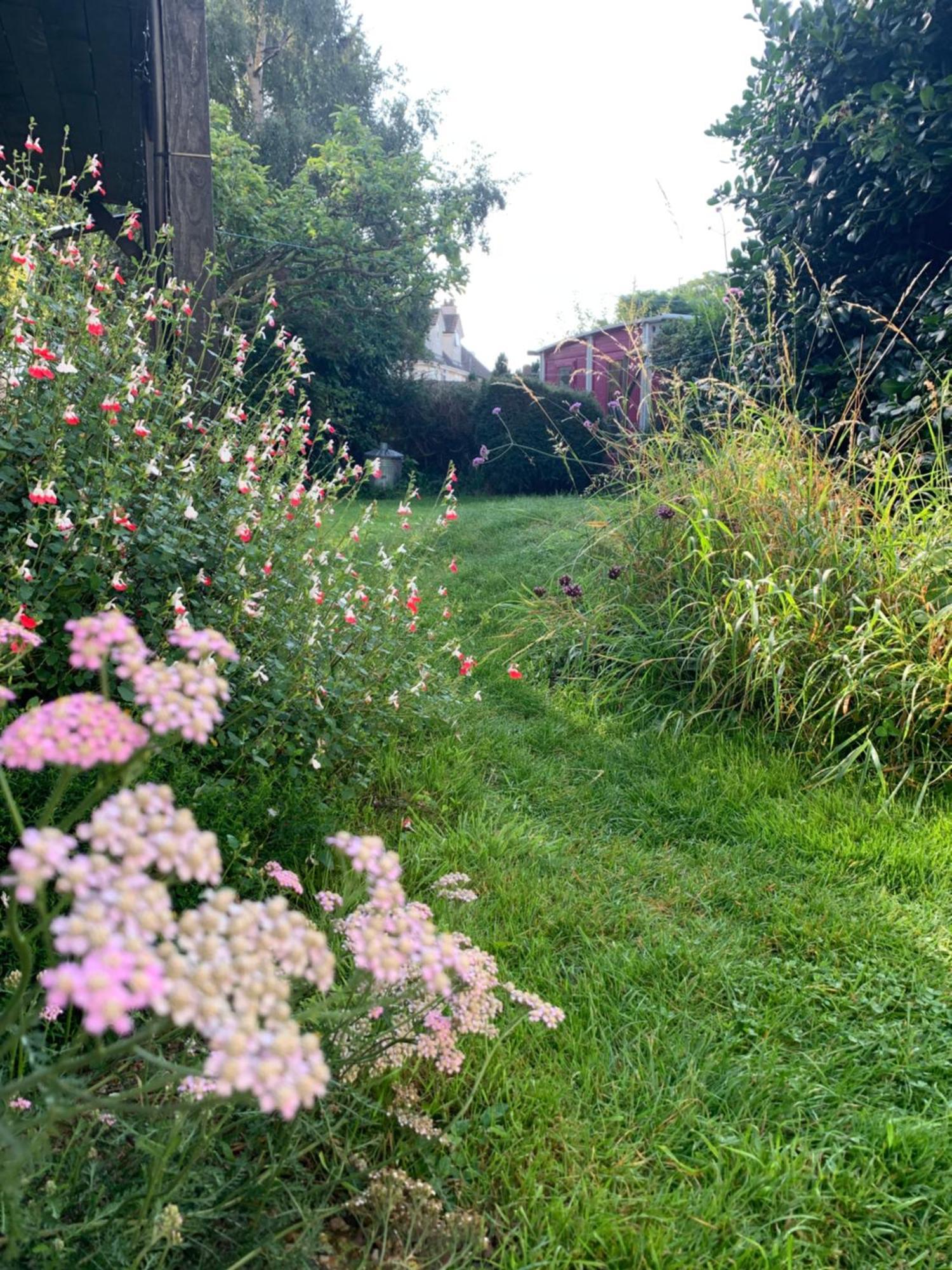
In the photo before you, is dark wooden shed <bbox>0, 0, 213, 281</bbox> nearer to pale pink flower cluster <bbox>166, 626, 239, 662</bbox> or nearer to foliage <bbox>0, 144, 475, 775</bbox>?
foliage <bbox>0, 144, 475, 775</bbox>

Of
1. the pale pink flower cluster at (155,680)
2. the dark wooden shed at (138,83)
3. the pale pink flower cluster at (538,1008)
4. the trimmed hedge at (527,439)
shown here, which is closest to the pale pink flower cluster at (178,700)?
the pale pink flower cluster at (155,680)

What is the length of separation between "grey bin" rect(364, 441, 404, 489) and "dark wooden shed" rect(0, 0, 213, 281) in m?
7.76

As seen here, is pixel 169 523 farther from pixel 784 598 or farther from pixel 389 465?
pixel 389 465

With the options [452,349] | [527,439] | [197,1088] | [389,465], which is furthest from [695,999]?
[452,349]

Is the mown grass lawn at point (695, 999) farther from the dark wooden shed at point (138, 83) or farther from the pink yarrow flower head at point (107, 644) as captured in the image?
the dark wooden shed at point (138, 83)

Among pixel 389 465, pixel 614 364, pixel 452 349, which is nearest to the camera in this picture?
pixel 614 364

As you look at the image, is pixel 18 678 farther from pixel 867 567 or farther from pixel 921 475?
pixel 921 475

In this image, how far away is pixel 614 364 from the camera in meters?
4.38

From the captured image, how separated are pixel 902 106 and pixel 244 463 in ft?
11.7

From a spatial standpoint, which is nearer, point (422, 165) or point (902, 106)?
point (902, 106)

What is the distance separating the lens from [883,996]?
5.57ft

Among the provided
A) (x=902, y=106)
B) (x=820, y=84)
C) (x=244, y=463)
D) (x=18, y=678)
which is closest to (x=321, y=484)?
(x=244, y=463)

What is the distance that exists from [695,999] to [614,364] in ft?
11.6

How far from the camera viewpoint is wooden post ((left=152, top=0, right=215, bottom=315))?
10.3 feet
